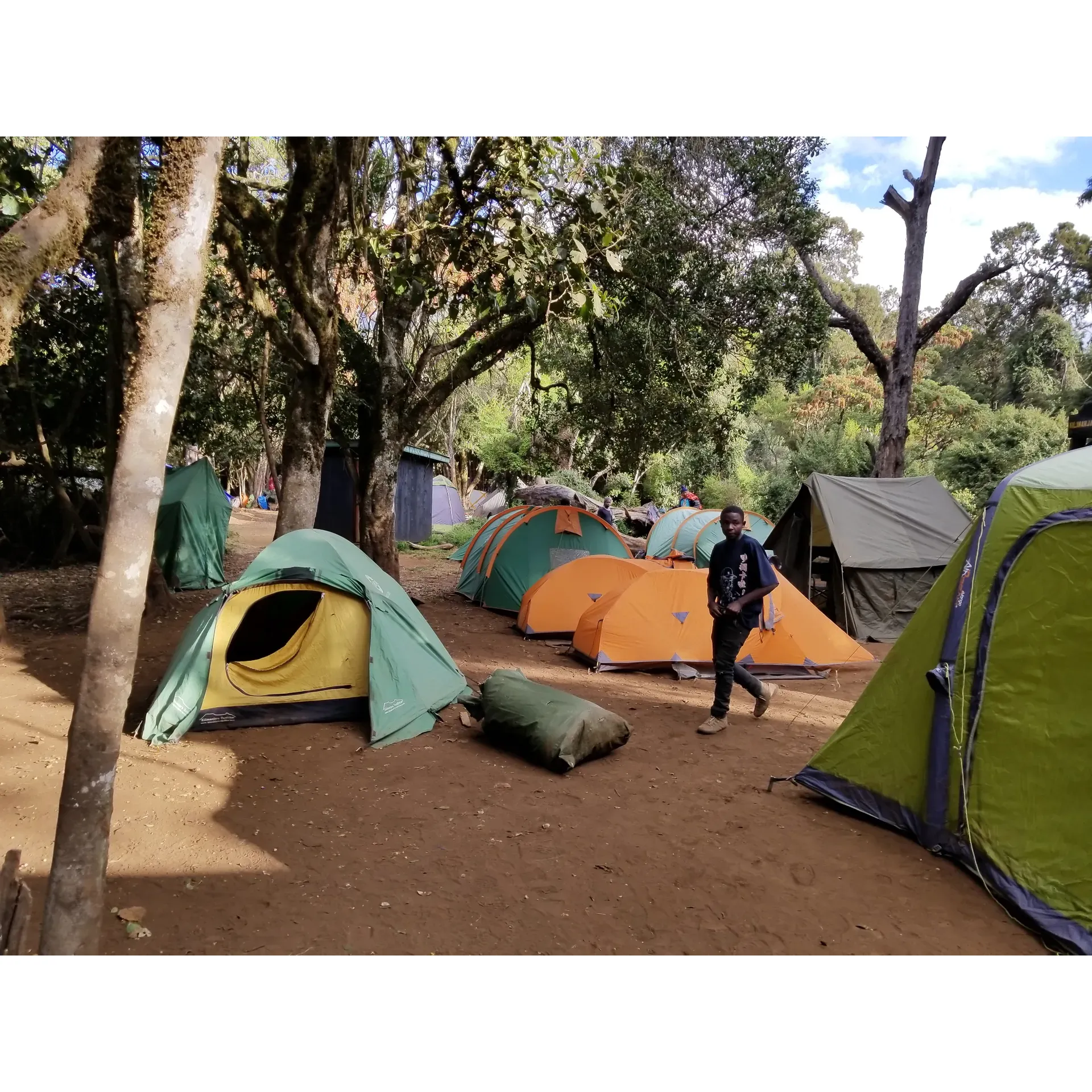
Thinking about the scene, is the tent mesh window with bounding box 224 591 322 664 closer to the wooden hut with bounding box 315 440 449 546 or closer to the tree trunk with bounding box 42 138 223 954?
the tree trunk with bounding box 42 138 223 954

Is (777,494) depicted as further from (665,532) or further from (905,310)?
(905,310)

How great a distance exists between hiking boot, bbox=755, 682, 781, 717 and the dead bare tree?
22.9 ft

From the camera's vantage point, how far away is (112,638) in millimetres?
2453

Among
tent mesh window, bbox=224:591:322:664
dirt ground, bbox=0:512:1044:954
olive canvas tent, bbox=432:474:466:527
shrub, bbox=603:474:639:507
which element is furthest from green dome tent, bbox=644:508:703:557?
olive canvas tent, bbox=432:474:466:527

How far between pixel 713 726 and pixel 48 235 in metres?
5.42

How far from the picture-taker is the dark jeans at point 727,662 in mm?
5961

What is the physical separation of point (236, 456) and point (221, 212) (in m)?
19.2

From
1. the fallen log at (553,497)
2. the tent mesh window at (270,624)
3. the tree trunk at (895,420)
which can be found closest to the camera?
the tent mesh window at (270,624)

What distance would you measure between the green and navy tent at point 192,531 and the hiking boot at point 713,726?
9539 millimetres

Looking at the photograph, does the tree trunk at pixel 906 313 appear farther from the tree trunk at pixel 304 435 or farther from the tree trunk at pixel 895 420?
the tree trunk at pixel 304 435

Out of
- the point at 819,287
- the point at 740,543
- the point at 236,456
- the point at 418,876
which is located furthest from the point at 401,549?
the point at 418,876

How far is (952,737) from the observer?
400 centimetres

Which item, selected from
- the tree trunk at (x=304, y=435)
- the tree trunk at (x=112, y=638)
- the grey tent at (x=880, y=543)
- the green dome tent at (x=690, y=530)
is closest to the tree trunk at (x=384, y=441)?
the tree trunk at (x=304, y=435)

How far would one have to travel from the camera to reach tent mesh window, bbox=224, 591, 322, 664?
7.28 metres
